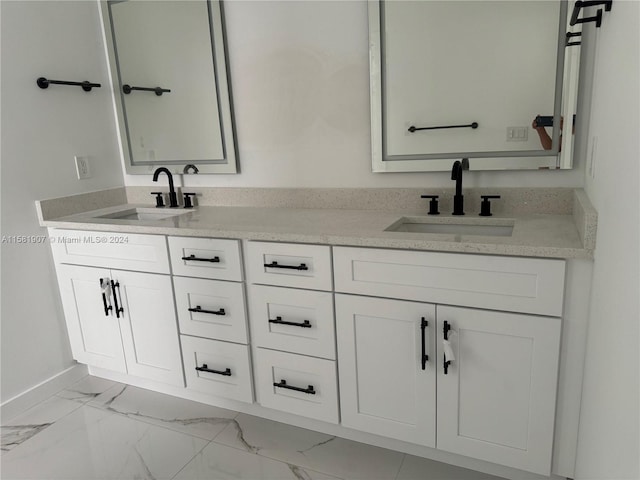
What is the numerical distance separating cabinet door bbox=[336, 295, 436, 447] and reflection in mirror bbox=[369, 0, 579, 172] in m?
0.67

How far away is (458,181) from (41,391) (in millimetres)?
2190

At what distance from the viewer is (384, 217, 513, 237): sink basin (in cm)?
174

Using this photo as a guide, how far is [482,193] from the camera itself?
6.04 feet

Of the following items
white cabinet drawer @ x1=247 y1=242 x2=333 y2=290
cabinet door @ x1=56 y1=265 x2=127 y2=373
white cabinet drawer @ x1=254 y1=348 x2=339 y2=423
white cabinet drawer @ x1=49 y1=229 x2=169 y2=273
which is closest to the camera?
white cabinet drawer @ x1=247 y1=242 x2=333 y2=290

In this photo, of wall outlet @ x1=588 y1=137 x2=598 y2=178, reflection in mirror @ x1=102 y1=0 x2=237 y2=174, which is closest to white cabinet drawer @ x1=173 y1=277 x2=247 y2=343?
reflection in mirror @ x1=102 y1=0 x2=237 y2=174

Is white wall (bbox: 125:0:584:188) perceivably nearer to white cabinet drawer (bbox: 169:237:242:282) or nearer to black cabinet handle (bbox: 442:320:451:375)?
white cabinet drawer (bbox: 169:237:242:282)

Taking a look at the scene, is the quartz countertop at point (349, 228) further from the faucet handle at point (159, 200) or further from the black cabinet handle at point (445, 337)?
the black cabinet handle at point (445, 337)

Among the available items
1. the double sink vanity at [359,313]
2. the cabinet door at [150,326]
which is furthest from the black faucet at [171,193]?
the cabinet door at [150,326]

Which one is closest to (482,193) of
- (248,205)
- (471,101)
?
(471,101)

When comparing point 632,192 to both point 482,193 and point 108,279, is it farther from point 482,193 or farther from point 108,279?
point 108,279

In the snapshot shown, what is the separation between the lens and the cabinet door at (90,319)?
2184 millimetres

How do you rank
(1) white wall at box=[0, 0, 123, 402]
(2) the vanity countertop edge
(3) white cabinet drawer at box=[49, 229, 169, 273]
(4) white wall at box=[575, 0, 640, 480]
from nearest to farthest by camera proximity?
(4) white wall at box=[575, 0, 640, 480], (2) the vanity countertop edge, (3) white cabinet drawer at box=[49, 229, 169, 273], (1) white wall at box=[0, 0, 123, 402]

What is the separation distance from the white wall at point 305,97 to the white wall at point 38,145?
0.83 metres

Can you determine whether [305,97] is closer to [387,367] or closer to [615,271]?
[387,367]
